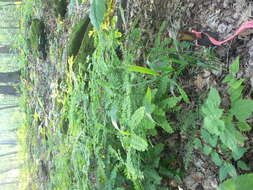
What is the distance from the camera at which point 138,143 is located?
1723 mm

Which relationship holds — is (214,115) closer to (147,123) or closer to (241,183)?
(241,183)

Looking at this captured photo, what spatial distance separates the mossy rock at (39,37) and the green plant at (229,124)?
3.11m

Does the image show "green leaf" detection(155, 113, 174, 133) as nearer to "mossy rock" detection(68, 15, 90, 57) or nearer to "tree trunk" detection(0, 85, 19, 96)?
"mossy rock" detection(68, 15, 90, 57)

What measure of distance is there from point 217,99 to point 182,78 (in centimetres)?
39

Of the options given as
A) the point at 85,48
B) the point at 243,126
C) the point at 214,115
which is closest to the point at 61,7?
the point at 85,48

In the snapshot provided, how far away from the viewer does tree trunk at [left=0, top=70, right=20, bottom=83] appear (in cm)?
555

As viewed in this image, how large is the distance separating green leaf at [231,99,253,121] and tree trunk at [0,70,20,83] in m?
4.79

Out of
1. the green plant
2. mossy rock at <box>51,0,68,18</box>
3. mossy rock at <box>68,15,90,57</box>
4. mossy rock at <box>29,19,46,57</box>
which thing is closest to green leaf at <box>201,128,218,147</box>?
the green plant

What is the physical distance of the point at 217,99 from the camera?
55.9 inches

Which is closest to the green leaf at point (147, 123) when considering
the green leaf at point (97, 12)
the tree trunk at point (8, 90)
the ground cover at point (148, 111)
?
the ground cover at point (148, 111)

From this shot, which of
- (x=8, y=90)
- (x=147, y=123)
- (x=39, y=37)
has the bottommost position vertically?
(x=8, y=90)

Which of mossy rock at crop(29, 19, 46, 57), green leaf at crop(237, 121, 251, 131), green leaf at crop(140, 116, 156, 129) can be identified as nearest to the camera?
green leaf at crop(237, 121, 251, 131)

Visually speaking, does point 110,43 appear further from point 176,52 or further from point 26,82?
point 26,82

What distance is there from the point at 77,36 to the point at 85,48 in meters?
0.28
